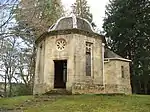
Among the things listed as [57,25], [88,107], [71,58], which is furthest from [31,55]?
[88,107]

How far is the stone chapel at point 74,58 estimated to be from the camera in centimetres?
2053

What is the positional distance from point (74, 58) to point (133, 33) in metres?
16.2

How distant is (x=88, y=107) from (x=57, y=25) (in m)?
11.6

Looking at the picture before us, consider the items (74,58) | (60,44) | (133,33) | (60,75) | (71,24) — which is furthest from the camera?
(133,33)

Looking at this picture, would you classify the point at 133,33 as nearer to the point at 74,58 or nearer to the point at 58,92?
the point at 74,58

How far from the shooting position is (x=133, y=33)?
113 ft

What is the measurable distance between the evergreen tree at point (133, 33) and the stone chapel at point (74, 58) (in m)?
11.2

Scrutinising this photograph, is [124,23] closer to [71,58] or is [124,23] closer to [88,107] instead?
[71,58]

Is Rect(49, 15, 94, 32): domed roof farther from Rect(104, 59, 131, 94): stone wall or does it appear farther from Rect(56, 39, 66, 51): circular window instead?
Rect(104, 59, 131, 94): stone wall

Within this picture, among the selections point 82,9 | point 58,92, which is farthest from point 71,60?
point 82,9

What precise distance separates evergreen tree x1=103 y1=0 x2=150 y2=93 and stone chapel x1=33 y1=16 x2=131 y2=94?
11244mm

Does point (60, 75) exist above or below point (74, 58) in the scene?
below

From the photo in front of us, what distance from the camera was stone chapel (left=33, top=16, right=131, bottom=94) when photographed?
20.5m

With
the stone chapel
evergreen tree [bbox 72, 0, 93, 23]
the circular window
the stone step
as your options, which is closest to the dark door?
the stone chapel
